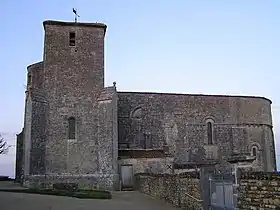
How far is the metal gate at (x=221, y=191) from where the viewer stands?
1095cm

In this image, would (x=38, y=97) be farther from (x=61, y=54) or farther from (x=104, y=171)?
(x=104, y=171)

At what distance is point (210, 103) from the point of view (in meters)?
38.5

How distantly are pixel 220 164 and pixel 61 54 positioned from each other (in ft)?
59.6

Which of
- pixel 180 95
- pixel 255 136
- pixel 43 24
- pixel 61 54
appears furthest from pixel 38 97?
pixel 255 136

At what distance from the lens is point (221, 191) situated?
464 inches

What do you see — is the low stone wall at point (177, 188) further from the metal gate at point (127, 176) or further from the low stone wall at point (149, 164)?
the low stone wall at point (149, 164)

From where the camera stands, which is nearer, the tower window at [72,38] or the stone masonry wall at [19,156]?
the tower window at [72,38]

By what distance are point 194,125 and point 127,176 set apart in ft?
37.6

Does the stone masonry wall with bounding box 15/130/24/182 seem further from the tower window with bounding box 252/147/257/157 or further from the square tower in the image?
the tower window with bounding box 252/147/257/157

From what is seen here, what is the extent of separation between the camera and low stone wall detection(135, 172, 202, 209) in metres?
14.5

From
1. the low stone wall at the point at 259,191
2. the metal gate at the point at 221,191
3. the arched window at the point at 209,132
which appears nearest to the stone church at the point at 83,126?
the arched window at the point at 209,132

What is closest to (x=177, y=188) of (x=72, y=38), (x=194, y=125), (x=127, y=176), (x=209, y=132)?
(x=127, y=176)

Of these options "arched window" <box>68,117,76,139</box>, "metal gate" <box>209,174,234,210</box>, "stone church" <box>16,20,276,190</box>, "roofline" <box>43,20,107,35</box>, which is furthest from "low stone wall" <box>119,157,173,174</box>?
"metal gate" <box>209,174,234,210</box>

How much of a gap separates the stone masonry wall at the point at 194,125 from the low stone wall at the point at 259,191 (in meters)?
24.1
